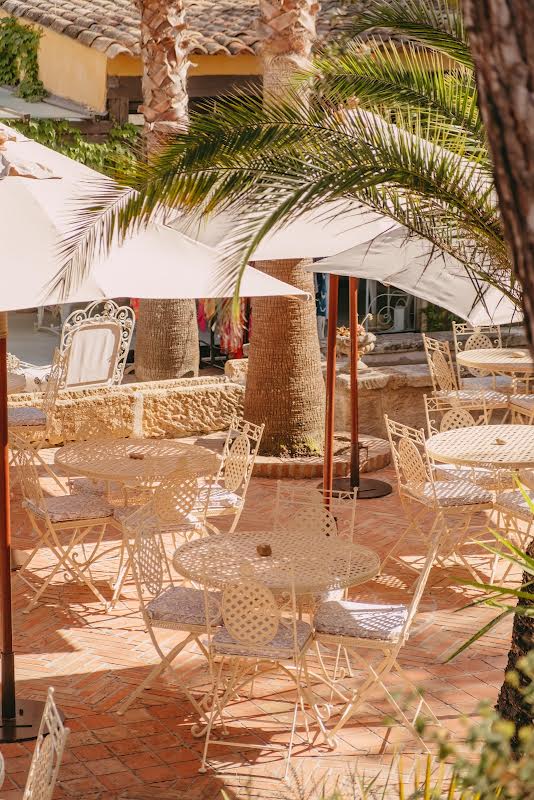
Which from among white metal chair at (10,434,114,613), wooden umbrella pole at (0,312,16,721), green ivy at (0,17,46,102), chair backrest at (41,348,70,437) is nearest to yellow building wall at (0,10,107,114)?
green ivy at (0,17,46,102)

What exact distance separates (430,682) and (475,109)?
3.07m

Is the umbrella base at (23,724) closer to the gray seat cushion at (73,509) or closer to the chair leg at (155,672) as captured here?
the chair leg at (155,672)

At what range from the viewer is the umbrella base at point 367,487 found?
10242 millimetres

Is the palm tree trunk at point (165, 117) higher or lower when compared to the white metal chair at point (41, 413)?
higher

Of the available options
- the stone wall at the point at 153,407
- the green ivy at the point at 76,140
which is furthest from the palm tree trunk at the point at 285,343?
the green ivy at the point at 76,140

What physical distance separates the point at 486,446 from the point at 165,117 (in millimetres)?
7087

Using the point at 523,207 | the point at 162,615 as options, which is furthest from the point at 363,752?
the point at 523,207

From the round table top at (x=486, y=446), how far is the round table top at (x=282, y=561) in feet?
5.84

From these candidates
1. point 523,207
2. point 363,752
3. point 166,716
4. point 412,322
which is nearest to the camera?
point 523,207

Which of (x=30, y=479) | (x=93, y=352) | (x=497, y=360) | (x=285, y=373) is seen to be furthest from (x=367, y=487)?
(x=30, y=479)

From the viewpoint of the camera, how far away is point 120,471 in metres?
7.85

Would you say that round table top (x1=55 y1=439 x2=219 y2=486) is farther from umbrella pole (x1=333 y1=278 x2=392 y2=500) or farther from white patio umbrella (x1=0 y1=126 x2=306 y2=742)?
umbrella pole (x1=333 y1=278 x2=392 y2=500)

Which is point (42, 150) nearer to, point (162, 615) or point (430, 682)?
point (162, 615)

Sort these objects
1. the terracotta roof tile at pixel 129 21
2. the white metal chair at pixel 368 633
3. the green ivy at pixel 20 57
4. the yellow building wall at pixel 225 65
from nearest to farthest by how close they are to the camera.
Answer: the white metal chair at pixel 368 633, the terracotta roof tile at pixel 129 21, the yellow building wall at pixel 225 65, the green ivy at pixel 20 57
